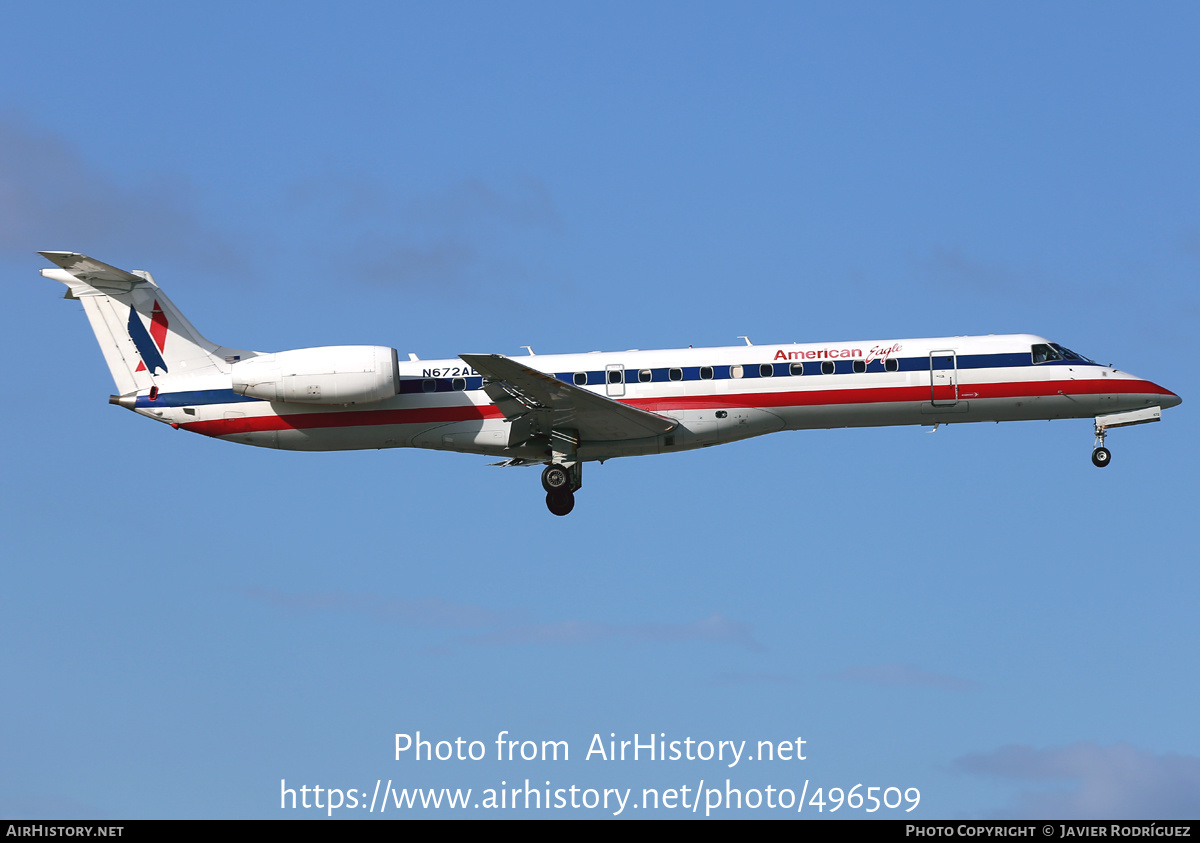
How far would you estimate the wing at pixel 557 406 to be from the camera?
83.9ft

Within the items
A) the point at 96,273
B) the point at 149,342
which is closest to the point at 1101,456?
the point at 149,342

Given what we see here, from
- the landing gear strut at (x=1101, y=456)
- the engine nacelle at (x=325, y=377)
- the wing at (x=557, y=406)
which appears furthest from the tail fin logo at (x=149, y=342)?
the landing gear strut at (x=1101, y=456)

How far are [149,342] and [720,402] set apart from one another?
45.5ft

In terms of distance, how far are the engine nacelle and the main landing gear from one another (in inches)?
162

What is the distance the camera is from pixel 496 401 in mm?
27125

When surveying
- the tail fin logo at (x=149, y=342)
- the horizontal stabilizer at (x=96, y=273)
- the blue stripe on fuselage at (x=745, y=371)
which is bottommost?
the blue stripe on fuselage at (x=745, y=371)

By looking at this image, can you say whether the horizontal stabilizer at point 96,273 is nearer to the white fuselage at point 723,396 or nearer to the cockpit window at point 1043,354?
the white fuselage at point 723,396

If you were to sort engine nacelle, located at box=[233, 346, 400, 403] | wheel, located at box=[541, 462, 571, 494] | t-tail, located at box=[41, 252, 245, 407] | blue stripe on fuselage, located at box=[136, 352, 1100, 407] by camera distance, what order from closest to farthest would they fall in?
engine nacelle, located at box=[233, 346, 400, 403] → blue stripe on fuselage, located at box=[136, 352, 1100, 407] → wheel, located at box=[541, 462, 571, 494] → t-tail, located at box=[41, 252, 245, 407]

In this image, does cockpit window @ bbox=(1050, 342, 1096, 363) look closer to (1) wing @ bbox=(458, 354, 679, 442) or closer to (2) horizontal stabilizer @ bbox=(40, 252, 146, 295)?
(1) wing @ bbox=(458, 354, 679, 442)

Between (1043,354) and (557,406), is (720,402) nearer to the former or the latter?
(557,406)

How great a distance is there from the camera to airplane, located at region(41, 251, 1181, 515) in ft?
89.2

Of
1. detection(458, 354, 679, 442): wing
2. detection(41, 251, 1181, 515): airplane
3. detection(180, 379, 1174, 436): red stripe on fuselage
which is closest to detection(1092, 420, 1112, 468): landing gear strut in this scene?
detection(41, 251, 1181, 515): airplane

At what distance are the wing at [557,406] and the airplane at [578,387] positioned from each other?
52 millimetres

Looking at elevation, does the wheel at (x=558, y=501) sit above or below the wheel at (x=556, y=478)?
below
